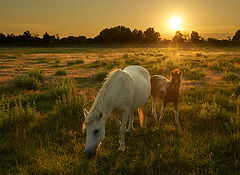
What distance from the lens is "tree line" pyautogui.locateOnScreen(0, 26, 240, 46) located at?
93.4 m

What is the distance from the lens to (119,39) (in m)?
106

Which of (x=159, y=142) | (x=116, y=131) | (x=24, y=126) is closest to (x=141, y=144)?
(x=159, y=142)

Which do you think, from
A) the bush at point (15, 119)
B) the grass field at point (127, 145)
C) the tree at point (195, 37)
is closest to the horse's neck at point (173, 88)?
the grass field at point (127, 145)

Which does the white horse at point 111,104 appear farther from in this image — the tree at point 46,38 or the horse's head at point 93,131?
the tree at point 46,38

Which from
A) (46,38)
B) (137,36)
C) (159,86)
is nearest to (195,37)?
(137,36)

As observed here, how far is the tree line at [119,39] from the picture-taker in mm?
93375

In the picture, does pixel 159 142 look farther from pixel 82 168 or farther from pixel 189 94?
pixel 189 94

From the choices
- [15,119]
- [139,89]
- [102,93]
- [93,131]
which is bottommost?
[15,119]

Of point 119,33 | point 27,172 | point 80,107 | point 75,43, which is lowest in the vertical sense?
point 27,172

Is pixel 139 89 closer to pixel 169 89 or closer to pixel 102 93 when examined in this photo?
pixel 169 89

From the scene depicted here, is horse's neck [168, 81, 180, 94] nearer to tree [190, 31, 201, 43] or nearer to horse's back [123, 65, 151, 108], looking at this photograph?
horse's back [123, 65, 151, 108]

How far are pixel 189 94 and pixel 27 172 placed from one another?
7015 millimetres

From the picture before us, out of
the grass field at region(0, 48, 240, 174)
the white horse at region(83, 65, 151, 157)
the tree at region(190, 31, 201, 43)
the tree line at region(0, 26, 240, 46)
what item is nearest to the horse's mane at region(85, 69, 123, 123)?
the white horse at region(83, 65, 151, 157)

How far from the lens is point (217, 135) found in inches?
159
